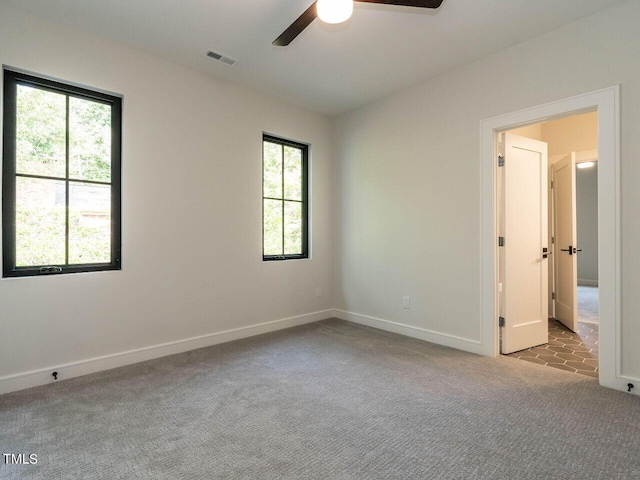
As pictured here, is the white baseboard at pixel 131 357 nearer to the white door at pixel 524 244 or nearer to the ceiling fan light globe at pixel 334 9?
the white door at pixel 524 244

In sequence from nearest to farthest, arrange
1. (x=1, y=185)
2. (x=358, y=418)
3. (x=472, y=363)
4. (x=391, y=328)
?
1. (x=358, y=418)
2. (x=1, y=185)
3. (x=472, y=363)
4. (x=391, y=328)

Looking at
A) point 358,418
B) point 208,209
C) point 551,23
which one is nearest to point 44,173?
point 208,209

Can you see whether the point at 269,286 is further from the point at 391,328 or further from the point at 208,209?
the point at 391,328

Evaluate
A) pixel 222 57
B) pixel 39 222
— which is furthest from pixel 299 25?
pixel 39 222

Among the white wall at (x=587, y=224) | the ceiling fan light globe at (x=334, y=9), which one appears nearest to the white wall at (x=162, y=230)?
the ceiling fan light globe at (x=334, y=9)

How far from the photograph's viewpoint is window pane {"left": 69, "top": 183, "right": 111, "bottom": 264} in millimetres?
2783

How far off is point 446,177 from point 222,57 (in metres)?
2.44

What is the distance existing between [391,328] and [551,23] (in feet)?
10.4

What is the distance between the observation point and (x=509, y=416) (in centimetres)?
210

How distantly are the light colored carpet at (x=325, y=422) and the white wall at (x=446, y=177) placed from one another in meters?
0.73

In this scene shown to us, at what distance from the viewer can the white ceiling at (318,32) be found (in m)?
2.47

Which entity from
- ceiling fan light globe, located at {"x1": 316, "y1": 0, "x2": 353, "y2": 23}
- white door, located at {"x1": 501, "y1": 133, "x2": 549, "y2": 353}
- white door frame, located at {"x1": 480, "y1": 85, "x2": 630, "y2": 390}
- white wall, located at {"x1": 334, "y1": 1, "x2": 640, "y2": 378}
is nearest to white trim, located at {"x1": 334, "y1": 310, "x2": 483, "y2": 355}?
white wall, located at {"x1": 334, "y1": 1, "x2": 640, "y2": 378}

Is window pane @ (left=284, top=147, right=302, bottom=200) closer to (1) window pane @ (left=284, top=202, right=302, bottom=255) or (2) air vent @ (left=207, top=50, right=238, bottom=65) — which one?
(1) window pane @ (left=284, top=202, right=302, bottom=255)

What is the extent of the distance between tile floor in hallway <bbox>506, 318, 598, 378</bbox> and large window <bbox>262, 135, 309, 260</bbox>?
267 cm
